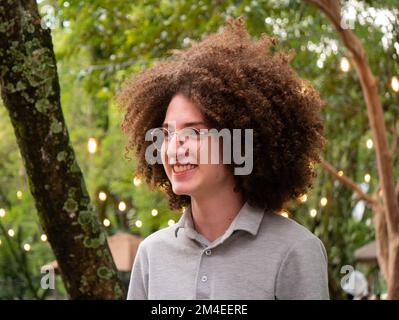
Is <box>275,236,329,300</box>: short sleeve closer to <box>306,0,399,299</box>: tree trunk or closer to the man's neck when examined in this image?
the man's neck

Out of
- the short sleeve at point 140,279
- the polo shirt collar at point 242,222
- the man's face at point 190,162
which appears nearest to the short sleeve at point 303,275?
the polo shirt collar at point 242,222

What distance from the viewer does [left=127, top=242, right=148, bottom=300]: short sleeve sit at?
2.03 m

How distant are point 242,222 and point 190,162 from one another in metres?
0.19

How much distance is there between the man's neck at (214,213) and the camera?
194 centimetres

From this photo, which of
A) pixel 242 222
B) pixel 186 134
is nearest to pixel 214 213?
pixel 242 222

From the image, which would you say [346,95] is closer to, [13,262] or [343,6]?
[343,6]

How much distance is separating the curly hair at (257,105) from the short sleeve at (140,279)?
0.32 metres

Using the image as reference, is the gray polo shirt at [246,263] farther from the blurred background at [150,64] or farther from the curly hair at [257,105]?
the blurred background at [150,64]

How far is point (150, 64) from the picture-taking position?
699cm

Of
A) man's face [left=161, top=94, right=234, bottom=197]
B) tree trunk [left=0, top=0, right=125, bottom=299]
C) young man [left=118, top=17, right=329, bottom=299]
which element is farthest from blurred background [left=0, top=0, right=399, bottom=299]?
man's face [left=161, top=94, right=234, bottom=197]

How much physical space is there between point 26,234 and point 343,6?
35.3 feet

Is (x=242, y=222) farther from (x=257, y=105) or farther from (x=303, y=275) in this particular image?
(x=257, y=105)

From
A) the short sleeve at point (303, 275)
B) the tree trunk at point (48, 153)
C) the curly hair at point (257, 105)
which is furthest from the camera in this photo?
the tree trunk at point (48, 153)

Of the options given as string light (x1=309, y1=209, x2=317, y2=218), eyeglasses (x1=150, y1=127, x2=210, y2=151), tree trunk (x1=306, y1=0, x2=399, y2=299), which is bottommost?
string light (x1=309, y1=209, x2=317, y2=218)
